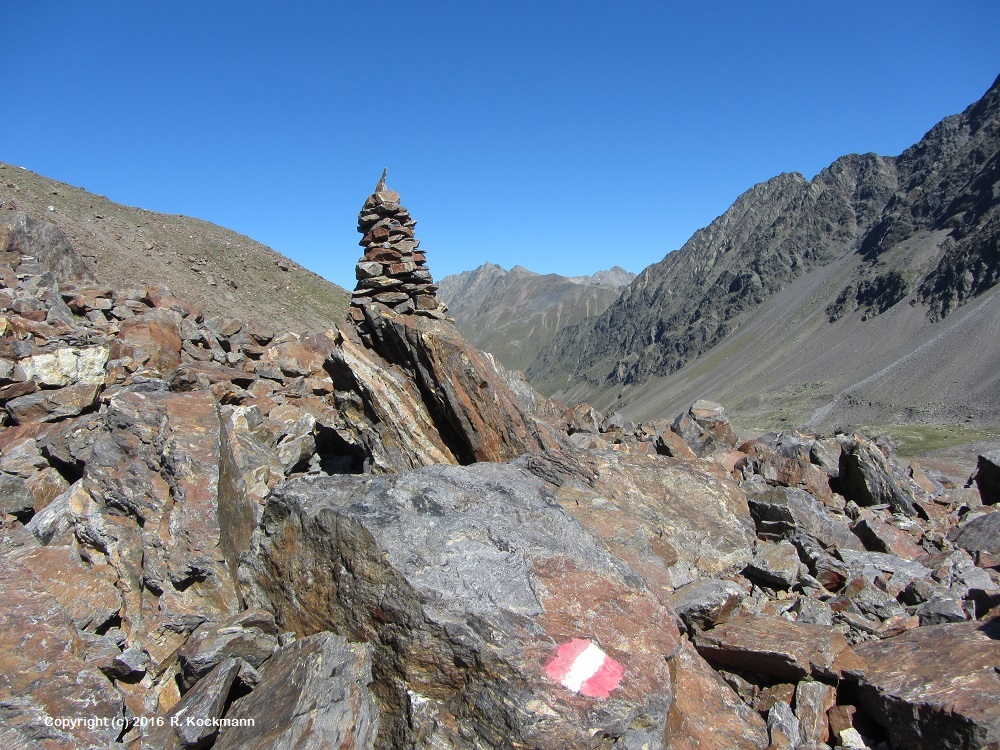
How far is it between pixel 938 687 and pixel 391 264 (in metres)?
16.2

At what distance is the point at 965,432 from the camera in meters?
89.7

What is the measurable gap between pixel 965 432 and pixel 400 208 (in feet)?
345

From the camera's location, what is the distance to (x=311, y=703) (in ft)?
20.8

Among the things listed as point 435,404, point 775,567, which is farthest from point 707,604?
point 435,404

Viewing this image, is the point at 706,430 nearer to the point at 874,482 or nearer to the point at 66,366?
the point at 874,482

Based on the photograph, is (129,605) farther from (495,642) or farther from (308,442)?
(308,442)

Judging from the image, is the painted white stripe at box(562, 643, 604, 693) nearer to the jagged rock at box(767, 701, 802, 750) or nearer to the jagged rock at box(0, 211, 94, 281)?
the jagged rock at box(767, 701, 802, 750)

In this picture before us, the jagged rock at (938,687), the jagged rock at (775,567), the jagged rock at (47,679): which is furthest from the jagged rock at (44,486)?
the jagged rock at (938,687)

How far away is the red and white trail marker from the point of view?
6469 mm

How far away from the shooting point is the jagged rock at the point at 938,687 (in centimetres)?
661

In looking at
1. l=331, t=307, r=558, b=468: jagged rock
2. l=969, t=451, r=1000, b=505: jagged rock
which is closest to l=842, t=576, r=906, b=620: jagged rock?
l=331, t=307, r=558, b=468: jagged rock

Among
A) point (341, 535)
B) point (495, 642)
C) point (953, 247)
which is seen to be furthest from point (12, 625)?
point (953, 247)

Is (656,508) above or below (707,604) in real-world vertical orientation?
above

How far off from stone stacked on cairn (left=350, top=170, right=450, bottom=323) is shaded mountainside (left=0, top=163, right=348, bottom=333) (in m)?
28.1
